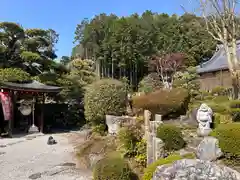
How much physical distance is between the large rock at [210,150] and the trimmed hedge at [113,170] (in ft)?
4.24

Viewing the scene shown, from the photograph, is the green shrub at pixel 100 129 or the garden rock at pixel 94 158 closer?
the garden rock at pixel 94 158

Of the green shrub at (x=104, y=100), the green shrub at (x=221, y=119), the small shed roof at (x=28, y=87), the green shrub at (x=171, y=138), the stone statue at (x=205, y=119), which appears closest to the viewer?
the green shrub at (x=171, y=138)

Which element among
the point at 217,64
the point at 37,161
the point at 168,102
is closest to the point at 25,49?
the point at 37,161

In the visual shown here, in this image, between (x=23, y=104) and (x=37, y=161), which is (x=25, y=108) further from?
(x=37, y=161)

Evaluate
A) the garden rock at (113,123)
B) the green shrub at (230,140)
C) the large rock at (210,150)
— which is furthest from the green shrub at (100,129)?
the green shrub at (230,140)

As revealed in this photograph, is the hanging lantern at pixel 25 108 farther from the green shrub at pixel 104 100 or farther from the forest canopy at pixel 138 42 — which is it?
the forest canopy at pixel 138 42

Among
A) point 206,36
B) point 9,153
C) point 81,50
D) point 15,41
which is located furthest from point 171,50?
point 9,153

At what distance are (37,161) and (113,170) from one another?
4.07 metres

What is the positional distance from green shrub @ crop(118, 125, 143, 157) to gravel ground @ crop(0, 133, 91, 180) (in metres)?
→ 1.10

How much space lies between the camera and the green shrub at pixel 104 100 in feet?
33.0

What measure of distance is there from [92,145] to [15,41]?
10710 millimetres

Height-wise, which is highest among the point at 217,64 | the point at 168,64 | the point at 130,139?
the point at 168,64

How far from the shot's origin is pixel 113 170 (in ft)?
14.5

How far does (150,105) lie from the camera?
8695 mm
